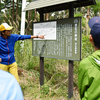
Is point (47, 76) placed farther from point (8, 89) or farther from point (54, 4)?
point (8, 89)

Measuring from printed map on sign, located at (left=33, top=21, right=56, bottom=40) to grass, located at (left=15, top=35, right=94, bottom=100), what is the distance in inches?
38.1

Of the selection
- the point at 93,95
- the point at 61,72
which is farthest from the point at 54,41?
the point at 93,95

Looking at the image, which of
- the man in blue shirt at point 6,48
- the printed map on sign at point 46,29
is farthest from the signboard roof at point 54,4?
the man in blue shirt at point 6,48

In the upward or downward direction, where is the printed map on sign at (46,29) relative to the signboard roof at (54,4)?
downward

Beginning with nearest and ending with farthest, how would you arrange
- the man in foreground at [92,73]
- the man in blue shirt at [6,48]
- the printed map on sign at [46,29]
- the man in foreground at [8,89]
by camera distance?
the man in foreground at [8,89], the man in foreground at [92,73], the man in blue shirt at [6,48], the printed map on sign at [46,29]

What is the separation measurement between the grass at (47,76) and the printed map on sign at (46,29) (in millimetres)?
967

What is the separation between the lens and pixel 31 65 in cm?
367

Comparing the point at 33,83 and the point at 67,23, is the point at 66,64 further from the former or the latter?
the point at 67,23

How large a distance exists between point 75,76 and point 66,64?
62cm

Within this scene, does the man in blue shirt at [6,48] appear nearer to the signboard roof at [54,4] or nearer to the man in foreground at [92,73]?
the signboard roof at [54,4]

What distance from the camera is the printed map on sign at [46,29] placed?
282cm

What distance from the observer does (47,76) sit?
11.6ft

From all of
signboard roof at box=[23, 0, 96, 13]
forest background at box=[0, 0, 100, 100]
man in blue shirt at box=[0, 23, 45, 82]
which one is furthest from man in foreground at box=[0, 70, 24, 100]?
forest background at box=[0, 0, 100, 100]

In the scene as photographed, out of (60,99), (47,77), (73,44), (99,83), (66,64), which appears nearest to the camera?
(99,83)
